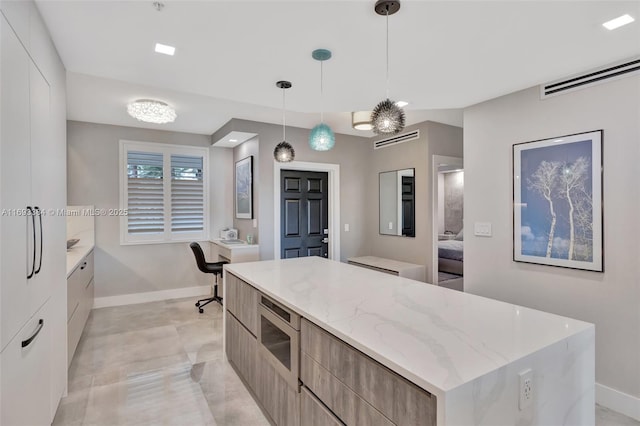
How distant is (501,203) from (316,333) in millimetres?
2419

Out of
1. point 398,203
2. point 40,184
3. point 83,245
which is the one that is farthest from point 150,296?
point 398,203

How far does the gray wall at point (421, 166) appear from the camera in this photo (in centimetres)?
442

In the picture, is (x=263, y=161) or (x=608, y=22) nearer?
(x=608, y=22)

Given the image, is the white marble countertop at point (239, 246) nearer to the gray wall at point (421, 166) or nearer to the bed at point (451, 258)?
the gray wall at point (421, 166)

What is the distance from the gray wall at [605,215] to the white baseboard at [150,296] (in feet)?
13.4

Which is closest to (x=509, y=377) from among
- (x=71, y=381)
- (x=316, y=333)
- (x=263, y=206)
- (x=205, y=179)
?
(x=316, y=333)

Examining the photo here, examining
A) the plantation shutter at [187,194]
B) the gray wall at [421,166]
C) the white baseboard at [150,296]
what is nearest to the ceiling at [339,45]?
the gray wall at [421,166]

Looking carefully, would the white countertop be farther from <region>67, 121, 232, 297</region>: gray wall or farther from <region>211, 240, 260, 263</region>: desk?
Result: <region>67, 121, 232, 297</region>: gray wall

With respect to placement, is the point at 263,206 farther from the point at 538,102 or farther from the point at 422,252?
the point at 538,102

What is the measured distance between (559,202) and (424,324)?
1986 mm

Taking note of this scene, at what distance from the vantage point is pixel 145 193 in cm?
490

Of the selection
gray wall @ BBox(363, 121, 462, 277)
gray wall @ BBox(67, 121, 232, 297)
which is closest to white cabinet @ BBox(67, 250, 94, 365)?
gray wall @ BBox(67, 121, 232, 297)

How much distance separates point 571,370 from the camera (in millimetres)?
1317

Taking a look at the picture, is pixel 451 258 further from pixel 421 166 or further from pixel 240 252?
pixel 240 252
